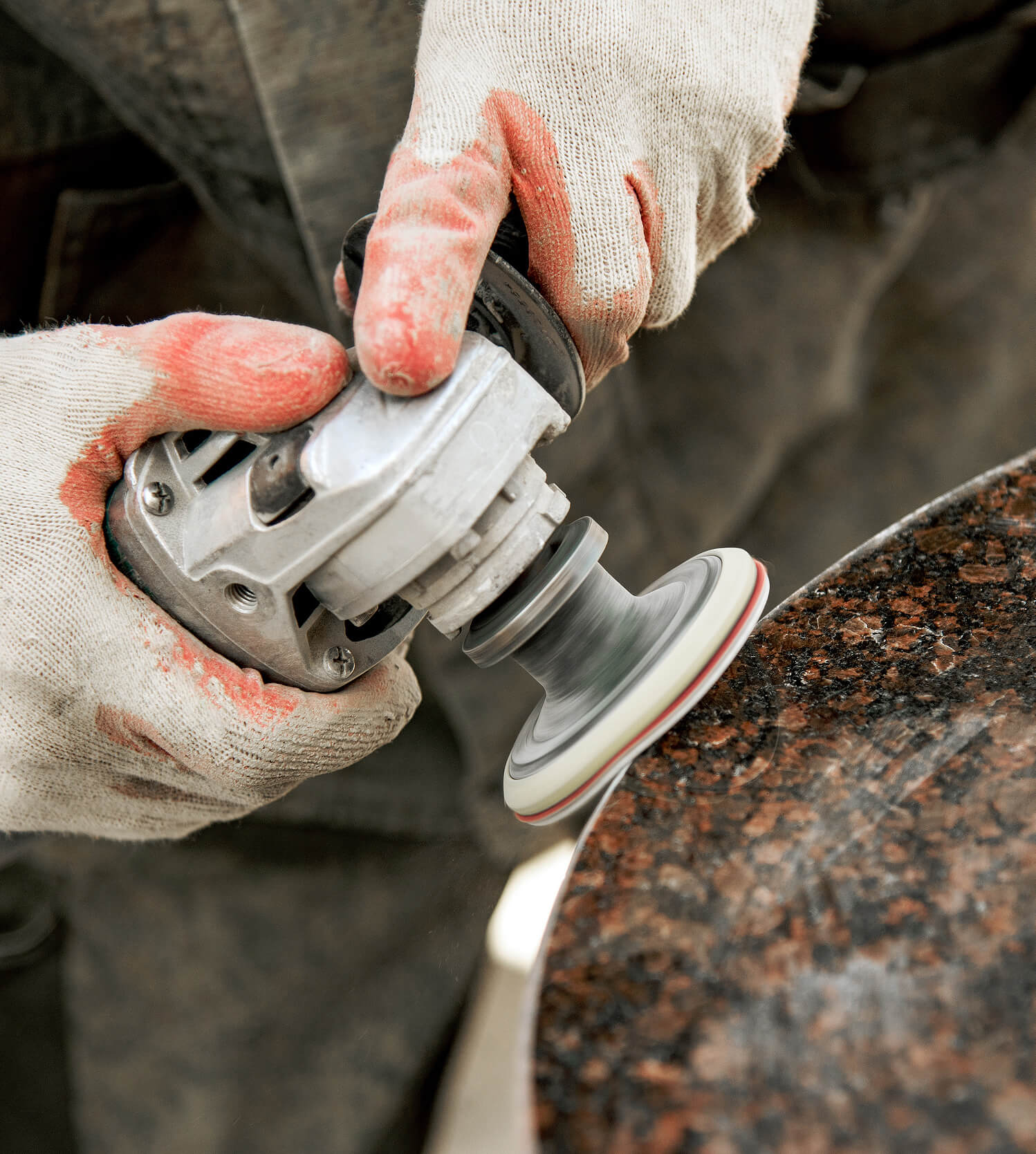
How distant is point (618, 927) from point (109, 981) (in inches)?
74.4

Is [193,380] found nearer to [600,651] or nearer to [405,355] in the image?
[405,355]

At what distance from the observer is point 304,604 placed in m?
0.96

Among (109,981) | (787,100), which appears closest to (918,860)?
(787,100)

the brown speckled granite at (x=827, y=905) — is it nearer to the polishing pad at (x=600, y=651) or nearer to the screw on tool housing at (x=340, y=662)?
the polishing pad at (x=600, y=651)

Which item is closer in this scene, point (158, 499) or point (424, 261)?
point (424, 261)

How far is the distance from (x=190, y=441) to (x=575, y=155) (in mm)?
516

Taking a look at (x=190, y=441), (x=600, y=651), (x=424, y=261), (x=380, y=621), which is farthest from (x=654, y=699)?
(x=190, y=441)

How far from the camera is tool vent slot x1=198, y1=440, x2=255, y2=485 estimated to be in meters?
0.95

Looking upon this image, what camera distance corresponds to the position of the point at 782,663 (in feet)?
3.09

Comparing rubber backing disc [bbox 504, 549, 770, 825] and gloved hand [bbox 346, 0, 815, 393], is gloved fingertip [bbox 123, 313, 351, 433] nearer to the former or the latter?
gloved hand [bbox 346, 0, 815, 393]

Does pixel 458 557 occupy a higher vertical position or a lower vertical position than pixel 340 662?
higher

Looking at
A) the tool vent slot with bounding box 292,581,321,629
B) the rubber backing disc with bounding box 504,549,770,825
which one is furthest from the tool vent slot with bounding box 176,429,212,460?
the rubber backing disc with bounding box 504,549,770,825

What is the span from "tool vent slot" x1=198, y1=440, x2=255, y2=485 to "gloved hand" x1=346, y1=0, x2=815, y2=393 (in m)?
0.20

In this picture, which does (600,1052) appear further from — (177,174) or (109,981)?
(109,981)
